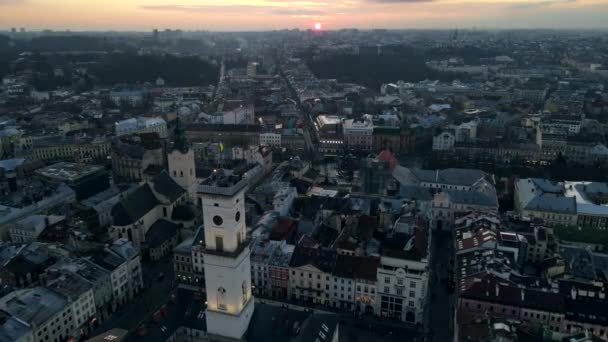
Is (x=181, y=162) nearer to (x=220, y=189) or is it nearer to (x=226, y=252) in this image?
(x=226, y=252)

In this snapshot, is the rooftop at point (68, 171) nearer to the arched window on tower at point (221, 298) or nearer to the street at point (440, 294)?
the arched window on tower at point (221, 298)

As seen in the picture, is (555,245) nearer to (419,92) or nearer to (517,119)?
(517,119)

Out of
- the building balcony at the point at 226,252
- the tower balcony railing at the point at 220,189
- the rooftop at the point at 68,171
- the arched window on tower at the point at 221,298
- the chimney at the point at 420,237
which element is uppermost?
the tower balcony railing at the point at 220,189

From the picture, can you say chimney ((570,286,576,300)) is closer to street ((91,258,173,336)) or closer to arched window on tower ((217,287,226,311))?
arched window on tower ((217,287,226,311))

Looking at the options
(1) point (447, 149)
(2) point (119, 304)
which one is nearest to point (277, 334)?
(2) point (119, 304)

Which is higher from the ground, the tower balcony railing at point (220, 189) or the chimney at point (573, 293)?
the tower balcony railing at point (220, 189)

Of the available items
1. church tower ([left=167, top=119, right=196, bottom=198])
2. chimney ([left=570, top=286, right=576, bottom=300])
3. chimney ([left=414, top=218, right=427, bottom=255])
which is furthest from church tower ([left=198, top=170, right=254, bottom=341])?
church tower ([left=167, top=119, right=196, bottom=198])

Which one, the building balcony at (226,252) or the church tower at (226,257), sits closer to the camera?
the church tower at (226,257)

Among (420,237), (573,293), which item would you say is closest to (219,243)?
(420,237)

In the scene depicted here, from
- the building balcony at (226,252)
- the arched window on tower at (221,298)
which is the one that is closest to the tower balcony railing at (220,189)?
the building balcony at (226,252)
